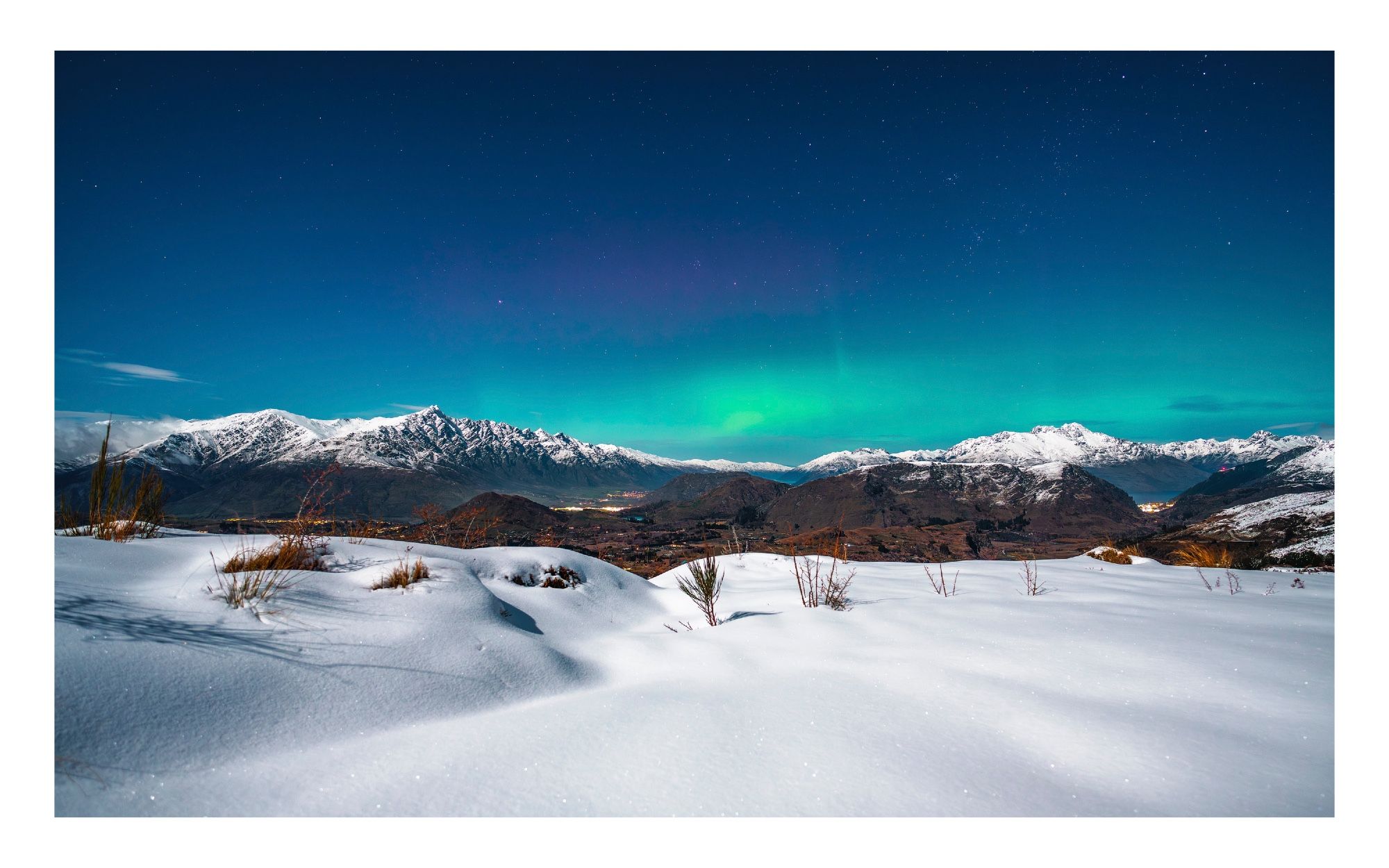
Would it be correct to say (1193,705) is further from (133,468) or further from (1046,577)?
(133,468)

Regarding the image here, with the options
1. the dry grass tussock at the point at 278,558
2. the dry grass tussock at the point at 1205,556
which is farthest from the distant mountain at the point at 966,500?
the dry grass tussock at the point at 278,558

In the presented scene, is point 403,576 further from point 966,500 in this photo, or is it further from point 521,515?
point 966,500

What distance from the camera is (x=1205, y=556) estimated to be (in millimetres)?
6133

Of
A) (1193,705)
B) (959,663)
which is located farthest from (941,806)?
(1193,705)

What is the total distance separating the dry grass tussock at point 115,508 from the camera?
3709mm

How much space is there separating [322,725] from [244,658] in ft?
1.68

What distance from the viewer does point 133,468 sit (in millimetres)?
5211

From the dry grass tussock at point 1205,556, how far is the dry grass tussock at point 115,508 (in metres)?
10.6

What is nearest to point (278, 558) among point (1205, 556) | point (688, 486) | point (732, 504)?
point (1205, 556)

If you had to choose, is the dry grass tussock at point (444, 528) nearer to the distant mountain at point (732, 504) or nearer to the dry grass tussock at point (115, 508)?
the dry grass tussock at point (115, 508)

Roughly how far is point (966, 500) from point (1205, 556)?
241ft

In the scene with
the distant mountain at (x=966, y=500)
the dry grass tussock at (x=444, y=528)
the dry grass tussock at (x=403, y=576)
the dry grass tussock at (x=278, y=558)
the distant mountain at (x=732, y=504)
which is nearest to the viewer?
the dry grass tussock at (x=278, y=558)

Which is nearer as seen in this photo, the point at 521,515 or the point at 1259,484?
the point at 521,515

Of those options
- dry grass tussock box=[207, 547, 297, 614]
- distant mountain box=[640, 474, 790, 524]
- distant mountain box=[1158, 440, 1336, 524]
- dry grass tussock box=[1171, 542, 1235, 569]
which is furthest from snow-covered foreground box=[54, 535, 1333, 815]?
Answer: distant mountain box=[640, 474, 790, 524]
